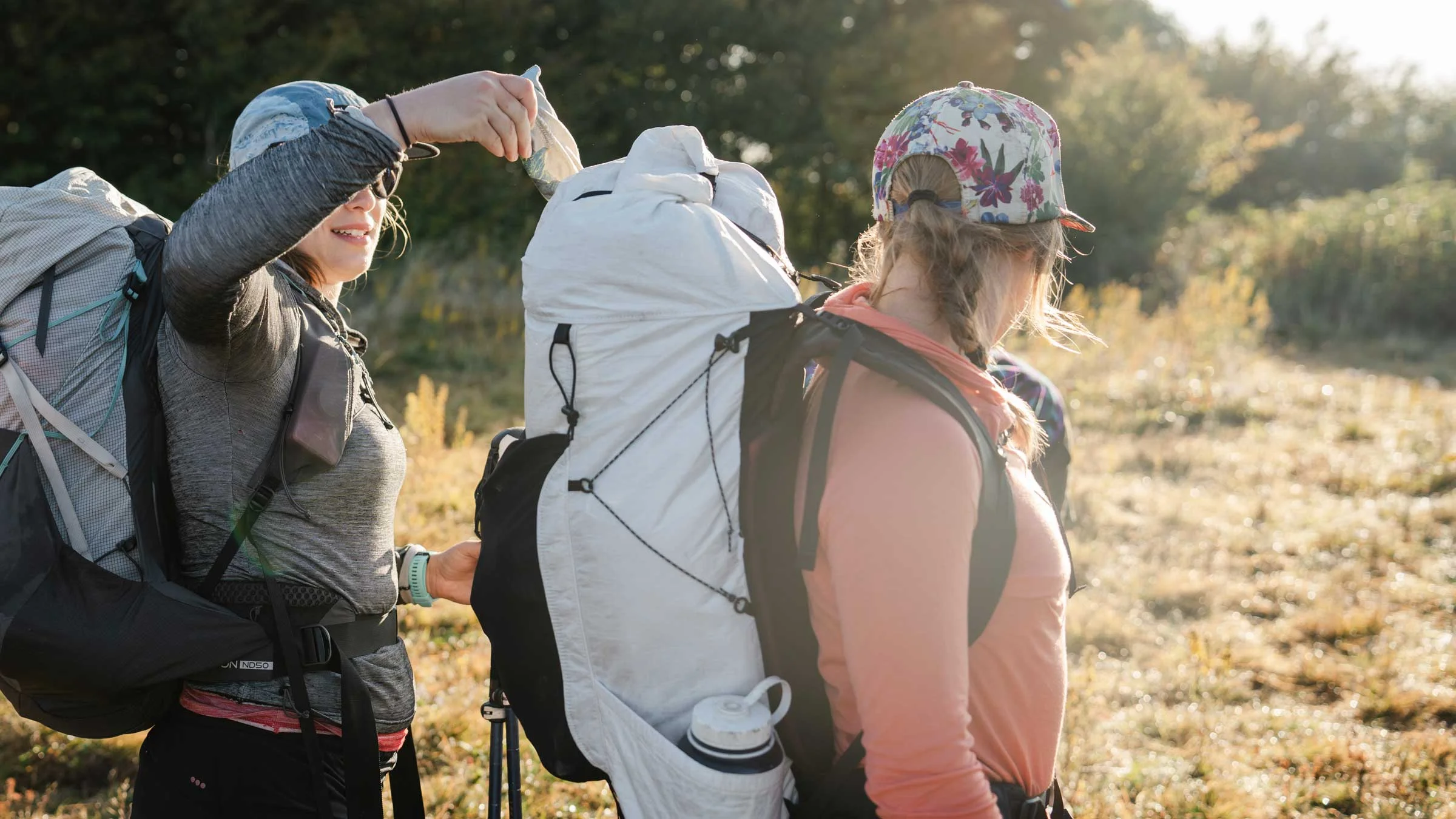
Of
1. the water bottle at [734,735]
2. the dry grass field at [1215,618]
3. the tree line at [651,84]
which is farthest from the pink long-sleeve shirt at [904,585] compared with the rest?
the tree line at [651,84]

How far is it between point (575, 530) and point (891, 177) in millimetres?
723

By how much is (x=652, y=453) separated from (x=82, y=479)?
0.85 m

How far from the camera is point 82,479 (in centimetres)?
152

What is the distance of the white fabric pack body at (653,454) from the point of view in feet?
4.46

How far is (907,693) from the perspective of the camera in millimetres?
1335

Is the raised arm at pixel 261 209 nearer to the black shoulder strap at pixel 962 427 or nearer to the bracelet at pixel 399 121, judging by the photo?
the bracelet at pixel 399 121

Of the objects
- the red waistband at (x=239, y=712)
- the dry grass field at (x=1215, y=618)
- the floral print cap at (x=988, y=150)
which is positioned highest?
the floral print cap at (x=988, y=150)

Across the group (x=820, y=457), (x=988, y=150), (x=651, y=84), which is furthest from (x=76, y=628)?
(x=651, y=84)

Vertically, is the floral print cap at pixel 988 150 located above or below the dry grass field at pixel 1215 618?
above

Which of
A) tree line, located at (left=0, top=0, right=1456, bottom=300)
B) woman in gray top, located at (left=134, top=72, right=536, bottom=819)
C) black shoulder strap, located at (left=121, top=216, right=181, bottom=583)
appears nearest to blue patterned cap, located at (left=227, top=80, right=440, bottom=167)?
woman in gray top, located at (left=134, top=72, right=536, bottom=819)

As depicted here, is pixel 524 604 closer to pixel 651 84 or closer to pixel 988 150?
pixel 988 150

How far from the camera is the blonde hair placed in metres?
1.55

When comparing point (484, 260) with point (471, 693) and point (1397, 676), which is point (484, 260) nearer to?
point (471, 693)

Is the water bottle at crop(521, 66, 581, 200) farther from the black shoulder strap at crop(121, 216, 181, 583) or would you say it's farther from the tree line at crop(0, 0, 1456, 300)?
the tree line at crop(0, 0, 1456, 300)
